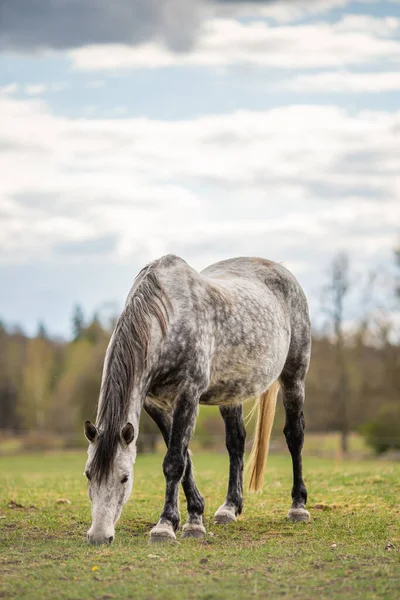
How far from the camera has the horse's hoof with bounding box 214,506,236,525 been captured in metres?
7.76

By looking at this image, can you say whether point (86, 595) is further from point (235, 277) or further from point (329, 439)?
point (329, 439)

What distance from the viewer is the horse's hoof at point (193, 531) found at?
6734mm

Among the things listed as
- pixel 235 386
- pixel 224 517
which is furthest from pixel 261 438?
pixel 235 386

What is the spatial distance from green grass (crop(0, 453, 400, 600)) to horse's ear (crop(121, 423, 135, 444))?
31.9 inches

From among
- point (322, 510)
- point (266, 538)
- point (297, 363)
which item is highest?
point (297, 363)

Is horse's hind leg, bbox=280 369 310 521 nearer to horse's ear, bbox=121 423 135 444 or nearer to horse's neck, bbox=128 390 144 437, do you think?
horse's neck, bbox=128 390 144 437

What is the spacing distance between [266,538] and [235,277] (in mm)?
2881

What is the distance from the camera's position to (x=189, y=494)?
7086 millimetres

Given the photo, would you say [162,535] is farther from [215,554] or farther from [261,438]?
[261,438]

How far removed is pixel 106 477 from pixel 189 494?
1.31m

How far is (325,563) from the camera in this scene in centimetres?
550

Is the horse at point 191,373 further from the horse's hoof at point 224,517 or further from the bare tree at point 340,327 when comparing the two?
the bare tree at point 340,327

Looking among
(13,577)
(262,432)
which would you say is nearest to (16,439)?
(262,432)

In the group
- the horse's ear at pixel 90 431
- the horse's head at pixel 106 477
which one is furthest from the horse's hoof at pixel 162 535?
the horse's ear at pixel 90 431
